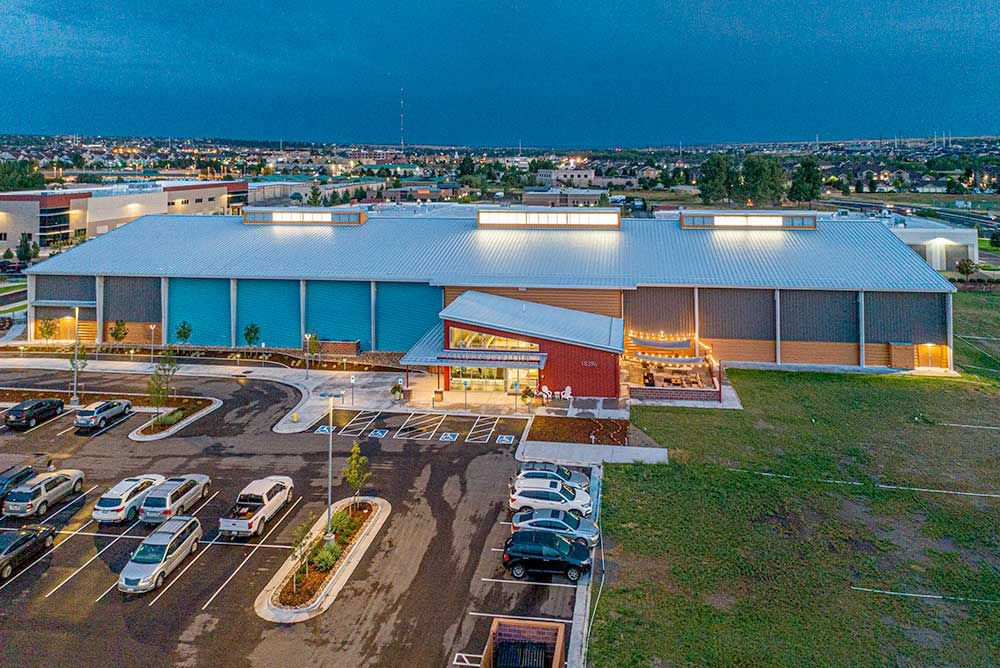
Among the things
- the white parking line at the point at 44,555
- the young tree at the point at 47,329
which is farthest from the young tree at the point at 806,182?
the white parking line at the point at 44,555

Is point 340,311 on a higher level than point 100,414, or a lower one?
higher

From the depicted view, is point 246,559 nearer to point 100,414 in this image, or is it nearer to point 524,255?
point 100,414

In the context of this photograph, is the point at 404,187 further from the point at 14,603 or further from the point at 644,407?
the point at 14,603

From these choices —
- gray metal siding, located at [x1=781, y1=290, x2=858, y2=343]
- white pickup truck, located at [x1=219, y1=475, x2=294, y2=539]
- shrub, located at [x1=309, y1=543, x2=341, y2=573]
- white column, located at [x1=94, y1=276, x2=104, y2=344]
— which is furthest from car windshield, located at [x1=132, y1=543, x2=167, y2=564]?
gray metal siding, located at [x1=781, y1=290, x2=858, y2=343]

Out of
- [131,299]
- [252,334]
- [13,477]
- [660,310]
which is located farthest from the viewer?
[131,299]

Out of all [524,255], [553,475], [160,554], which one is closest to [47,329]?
[524,255]

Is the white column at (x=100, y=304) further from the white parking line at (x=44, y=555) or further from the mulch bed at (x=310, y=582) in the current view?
the mulch bed at (x=310, y=582)

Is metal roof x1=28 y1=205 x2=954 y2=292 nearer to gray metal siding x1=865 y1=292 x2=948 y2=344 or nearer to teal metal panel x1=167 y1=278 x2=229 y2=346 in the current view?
gray metal siding x1=865 y1=292 x2=948 y2=344

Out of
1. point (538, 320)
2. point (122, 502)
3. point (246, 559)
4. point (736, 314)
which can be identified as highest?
point (736, 314)
